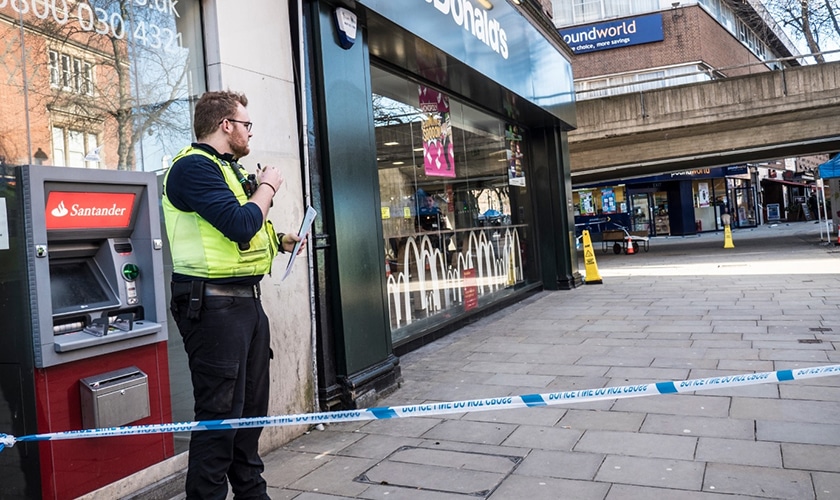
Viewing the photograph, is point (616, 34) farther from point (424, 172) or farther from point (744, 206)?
point (424, 172)

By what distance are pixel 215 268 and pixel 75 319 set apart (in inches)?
30.3

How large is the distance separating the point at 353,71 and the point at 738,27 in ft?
118

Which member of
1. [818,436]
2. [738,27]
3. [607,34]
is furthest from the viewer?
[738,27]

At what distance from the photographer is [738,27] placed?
115 ft

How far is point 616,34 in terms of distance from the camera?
2917 cm

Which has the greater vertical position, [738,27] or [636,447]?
[738,27]

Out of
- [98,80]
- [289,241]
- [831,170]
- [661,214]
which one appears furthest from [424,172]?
[661,214]

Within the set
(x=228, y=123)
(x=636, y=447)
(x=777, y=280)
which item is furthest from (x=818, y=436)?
(x=777, y=280)

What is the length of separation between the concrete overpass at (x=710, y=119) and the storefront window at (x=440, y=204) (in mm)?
7227

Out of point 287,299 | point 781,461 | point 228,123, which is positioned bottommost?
point 781,461

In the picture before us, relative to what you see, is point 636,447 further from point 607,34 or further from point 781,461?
point 607,34

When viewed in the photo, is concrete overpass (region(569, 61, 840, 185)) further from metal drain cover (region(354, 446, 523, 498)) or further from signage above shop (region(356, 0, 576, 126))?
metal drain cover (region(354, 446, 523, 498))

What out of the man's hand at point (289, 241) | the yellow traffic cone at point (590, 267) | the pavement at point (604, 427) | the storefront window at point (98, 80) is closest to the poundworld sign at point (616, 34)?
the yellow traffic cone at point (590, 267)

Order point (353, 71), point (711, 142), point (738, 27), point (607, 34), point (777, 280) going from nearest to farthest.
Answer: point (353, 71)
point (777, 280)
point (711, 142)
point (607, 34)
point (738, 27)
